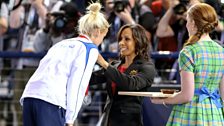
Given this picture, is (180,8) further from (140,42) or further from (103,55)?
(140,42)

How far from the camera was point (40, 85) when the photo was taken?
3867 millimetres

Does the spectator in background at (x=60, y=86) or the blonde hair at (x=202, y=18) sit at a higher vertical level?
Answer: the blonde hair at (x=202, y=18)

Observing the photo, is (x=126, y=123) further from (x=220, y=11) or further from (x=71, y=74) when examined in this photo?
(x=220, y=11)

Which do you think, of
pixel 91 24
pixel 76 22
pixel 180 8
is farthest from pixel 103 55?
pixel 91 24

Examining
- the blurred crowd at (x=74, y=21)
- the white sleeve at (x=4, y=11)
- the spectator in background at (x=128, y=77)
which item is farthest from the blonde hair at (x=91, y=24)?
the white sleeve at (x=4, y=11)

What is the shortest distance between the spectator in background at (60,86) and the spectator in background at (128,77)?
38 centimetres

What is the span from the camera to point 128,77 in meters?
4.33

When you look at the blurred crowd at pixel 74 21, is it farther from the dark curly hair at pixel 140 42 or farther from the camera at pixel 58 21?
the dark curly hair at pixel 140 42

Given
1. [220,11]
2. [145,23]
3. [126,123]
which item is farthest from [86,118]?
[126,123]

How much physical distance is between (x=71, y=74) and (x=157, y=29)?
8.97ft

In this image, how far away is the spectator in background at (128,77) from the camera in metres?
4.31

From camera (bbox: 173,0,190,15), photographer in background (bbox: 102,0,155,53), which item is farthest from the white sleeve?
camera (bbox: 173,0,190,15)

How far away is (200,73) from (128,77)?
0.70m

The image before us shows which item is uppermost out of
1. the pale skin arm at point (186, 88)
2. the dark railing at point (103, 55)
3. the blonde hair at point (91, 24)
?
the blonde hair at point (91, 24)
